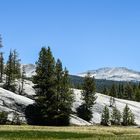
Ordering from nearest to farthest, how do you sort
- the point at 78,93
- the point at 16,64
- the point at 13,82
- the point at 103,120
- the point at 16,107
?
the point at 16,107 → the point at 103,120 → the point at 13,82 → the point at 78,93 → the point at 16,64

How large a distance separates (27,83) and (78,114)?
23948mm

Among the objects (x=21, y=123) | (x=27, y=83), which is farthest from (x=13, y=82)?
(x=21, y=123)

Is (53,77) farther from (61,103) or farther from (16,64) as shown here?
(16,64)

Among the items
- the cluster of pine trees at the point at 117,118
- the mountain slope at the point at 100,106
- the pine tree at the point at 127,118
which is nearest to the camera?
the cluster of pine trees at the point at 117,118

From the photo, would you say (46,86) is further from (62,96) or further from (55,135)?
(55,135)

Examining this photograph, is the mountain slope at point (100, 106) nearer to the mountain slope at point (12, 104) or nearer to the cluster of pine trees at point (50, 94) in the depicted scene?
the cluster of pine trees at point (50, 94)

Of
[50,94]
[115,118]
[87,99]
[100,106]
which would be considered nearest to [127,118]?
[115,118]

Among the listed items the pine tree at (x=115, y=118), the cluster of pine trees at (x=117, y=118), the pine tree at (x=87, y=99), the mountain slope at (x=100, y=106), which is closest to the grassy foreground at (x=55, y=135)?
the cluster of pine trees at (x=117, y=118)

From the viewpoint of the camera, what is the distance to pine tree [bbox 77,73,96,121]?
440ft

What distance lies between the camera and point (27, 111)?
384 feet

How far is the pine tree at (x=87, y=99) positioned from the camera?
134125 millimetres

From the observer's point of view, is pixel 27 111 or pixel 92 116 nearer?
pixel 27 111

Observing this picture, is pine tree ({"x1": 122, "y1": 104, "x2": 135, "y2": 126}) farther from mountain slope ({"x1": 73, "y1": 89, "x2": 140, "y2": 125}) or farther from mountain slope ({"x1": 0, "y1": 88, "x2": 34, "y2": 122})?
mountain slope ({"x1": 0, "y1": 88, "x2": 34, "y2": 122})

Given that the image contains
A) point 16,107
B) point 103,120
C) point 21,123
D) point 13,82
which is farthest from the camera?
point 13,82
